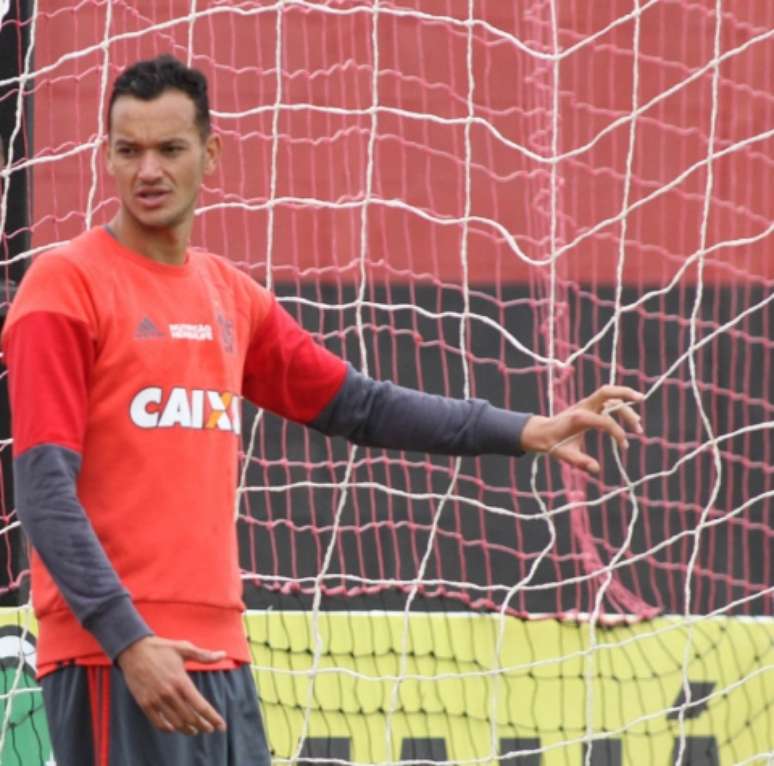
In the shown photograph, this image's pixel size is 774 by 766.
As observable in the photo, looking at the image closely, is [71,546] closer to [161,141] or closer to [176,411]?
[176,411]

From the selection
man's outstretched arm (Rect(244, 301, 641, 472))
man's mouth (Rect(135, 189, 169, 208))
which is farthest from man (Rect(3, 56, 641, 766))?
man's outstretched arm (Rect(244, 301, 641, 472))

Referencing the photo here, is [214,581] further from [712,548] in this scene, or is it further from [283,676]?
[712,548]

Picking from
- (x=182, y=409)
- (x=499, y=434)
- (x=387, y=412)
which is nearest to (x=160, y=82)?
(x=182, y=409)

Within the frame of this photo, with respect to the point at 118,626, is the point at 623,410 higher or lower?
higher

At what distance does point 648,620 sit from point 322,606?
628 mm

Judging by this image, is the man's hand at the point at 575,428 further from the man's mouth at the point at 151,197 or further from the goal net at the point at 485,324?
the goal net at the point at 485,324

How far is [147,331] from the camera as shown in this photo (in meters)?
2.27

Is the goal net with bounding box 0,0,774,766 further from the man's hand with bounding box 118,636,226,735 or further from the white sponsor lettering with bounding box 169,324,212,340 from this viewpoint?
the man's hand with bounding box 118,636,226,735

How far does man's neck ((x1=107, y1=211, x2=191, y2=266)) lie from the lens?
2332mm

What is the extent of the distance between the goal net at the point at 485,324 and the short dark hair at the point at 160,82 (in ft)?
4.06

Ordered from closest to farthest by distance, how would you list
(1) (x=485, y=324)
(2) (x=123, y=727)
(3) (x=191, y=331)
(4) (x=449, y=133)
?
(2) (x=123, y=727), (3) (x=191, y=331), (1) (x=485, y=324), (4) (x=449, y=133)

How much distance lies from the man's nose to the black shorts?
599 millimetres

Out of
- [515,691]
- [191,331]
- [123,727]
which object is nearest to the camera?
[123,727]

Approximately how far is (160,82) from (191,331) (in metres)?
0.32
